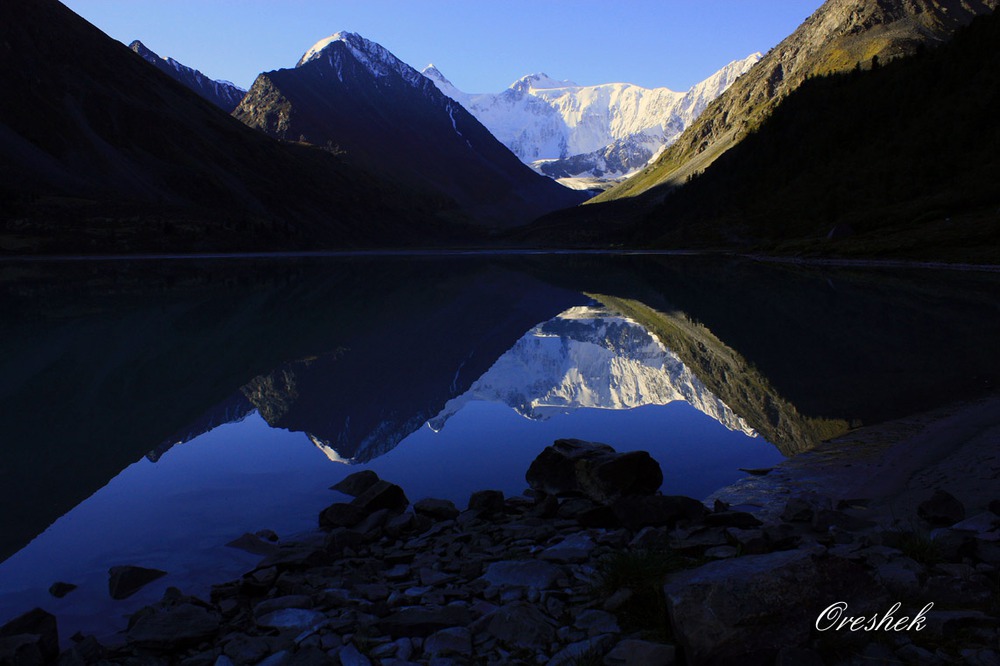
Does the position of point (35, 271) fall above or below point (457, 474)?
above

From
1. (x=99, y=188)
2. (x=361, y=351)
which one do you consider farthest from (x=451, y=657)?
(x=99, y=188)

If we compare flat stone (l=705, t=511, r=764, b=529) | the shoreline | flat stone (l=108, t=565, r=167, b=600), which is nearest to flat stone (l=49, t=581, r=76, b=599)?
flat stone (l=108, t=565, r=167, b=600)

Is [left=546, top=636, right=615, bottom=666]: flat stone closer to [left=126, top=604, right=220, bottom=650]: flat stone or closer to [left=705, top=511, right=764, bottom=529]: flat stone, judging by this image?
[left=705, top=511, right=764, bottom=529]: flat stone

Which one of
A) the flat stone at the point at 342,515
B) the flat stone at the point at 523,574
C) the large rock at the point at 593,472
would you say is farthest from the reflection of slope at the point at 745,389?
the flat stone at the point at 342,515

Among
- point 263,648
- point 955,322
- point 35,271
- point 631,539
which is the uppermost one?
point 35,271

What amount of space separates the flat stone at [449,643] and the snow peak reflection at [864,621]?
2.99 metres

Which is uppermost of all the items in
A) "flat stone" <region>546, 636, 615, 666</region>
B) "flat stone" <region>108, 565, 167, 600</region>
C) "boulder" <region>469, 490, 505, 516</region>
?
"flat stone" <region>108, 565, 167, 600</region>

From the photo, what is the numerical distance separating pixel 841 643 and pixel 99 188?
506 feet

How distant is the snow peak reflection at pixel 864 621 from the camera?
5.70 m

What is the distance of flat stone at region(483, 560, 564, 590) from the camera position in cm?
784

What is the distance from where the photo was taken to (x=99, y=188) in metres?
135

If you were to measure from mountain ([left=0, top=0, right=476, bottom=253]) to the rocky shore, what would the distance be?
115574mm

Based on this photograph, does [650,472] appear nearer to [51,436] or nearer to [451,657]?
[451,657]

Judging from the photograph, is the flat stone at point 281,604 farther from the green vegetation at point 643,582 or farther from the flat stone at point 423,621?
the green vegetation at point 643,582
